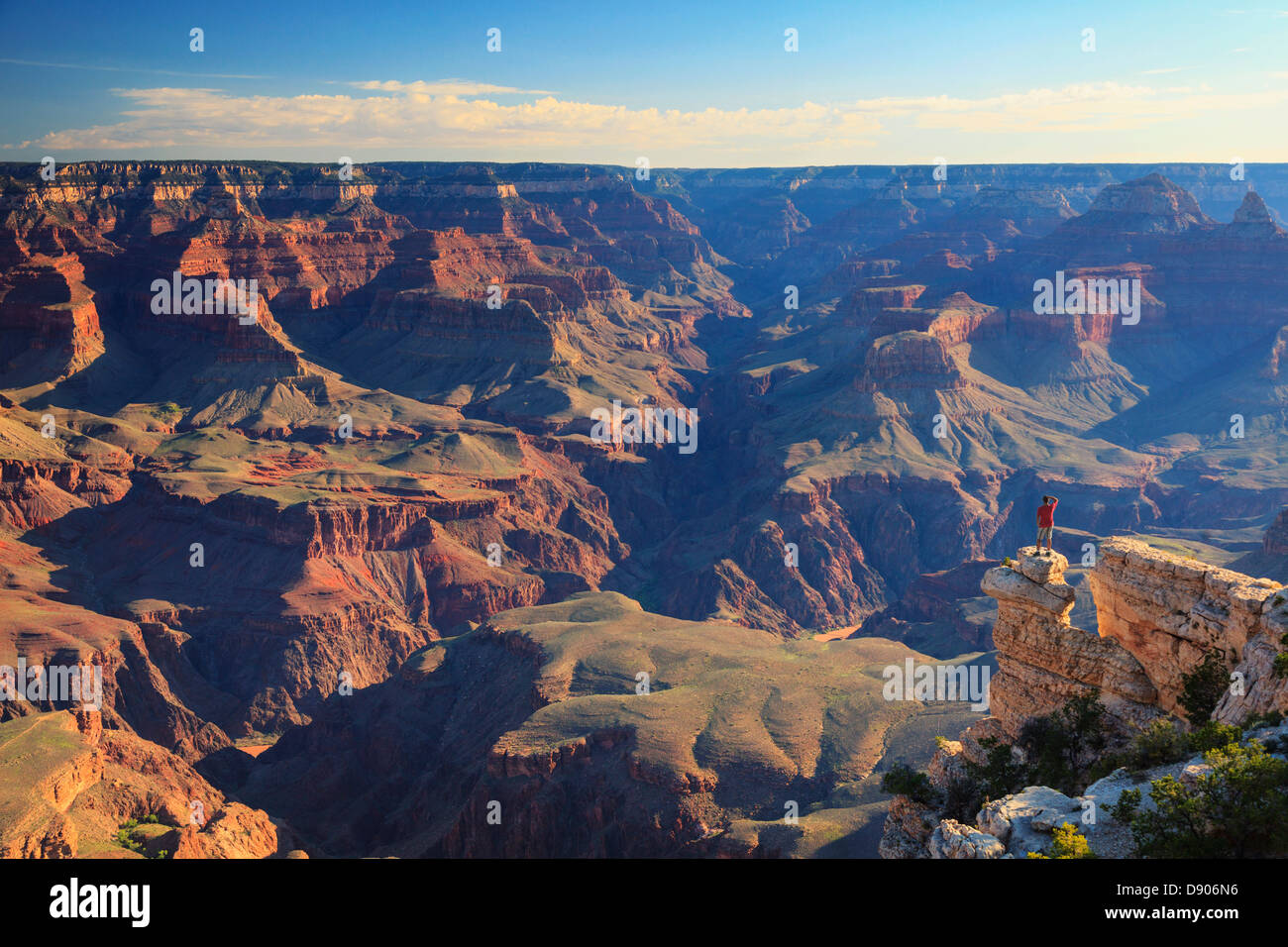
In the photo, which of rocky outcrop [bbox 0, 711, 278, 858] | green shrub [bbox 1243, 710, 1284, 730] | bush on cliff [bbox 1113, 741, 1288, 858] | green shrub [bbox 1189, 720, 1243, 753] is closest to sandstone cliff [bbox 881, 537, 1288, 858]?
green shrub [bbox 1243, 710, 1284, 730]

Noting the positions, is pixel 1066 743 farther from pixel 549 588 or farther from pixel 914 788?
Result: pixel 549 588

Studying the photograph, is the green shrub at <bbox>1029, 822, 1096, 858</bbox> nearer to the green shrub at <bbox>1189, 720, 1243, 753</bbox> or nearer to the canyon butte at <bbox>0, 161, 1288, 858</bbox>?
the canyon butte at <bbox>0, 161, 1288, 858</bbox>

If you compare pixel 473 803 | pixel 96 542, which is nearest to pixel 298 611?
pixel 96 542

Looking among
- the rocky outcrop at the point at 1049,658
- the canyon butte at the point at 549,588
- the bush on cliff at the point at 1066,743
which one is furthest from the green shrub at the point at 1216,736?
the rocky outcrop at the point at 1049,658

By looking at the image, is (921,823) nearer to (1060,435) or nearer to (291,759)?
(291,759)

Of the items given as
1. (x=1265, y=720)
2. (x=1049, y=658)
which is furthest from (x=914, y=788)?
(x=1265, y=720)

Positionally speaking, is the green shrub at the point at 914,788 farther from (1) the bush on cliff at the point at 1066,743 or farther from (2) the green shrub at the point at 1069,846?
(2) the green shrub at the point at 1069,846
